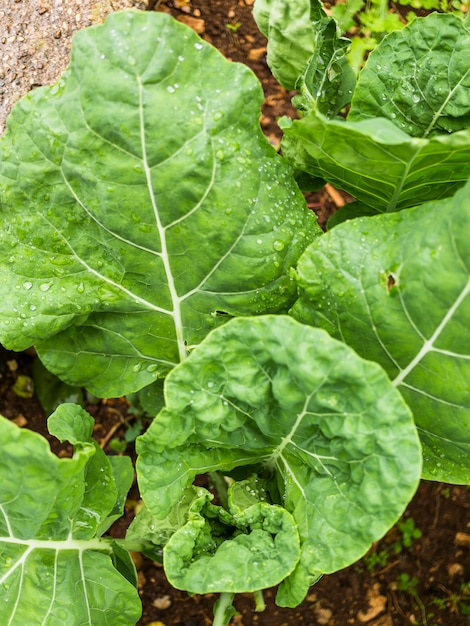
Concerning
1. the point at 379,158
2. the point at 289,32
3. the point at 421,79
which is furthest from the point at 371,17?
the point at 379,158

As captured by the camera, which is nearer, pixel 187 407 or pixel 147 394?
pixel 187 407

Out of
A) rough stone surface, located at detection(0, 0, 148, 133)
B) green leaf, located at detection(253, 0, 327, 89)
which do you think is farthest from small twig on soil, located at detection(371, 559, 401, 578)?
rough stone surface, located at detection(0, 0, 148, 133)

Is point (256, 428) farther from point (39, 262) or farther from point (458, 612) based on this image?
point (458, 612)

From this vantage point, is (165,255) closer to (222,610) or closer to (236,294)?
(236,294)

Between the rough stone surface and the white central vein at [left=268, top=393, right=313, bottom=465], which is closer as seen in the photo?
the white central vein at [left=268, top=393, right=313, bottom=465]

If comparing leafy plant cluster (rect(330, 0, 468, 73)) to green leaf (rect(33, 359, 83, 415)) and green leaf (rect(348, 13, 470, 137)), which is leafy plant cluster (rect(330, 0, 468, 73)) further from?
green leaf (rect(33, 359, 83, 415))

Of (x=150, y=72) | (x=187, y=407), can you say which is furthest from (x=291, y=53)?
(x=187, y=407)
